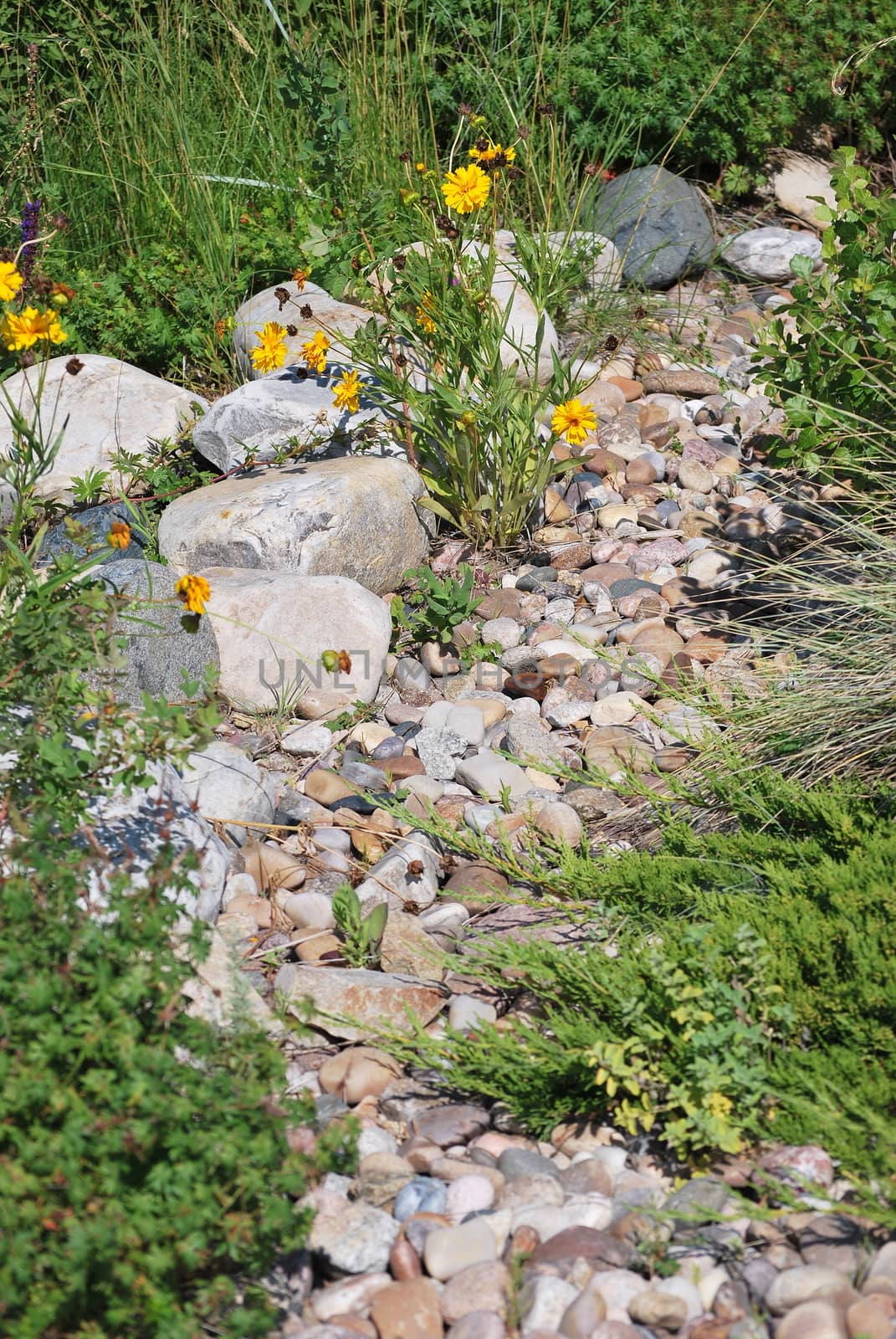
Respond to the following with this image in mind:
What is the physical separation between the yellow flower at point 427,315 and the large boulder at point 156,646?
4.04ft

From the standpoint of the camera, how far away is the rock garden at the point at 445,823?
189cm

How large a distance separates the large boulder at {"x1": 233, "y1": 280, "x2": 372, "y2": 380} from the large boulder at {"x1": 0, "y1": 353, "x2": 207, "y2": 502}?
29cm

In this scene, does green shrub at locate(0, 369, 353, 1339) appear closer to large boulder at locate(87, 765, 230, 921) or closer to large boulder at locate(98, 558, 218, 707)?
large boulder at locate(87, 765, 230, 921)

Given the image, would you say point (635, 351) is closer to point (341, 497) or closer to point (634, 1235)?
point (341, 497)

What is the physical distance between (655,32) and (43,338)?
174 inches

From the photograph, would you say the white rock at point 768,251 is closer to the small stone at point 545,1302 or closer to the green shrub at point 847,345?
the green shrub at point 847,345

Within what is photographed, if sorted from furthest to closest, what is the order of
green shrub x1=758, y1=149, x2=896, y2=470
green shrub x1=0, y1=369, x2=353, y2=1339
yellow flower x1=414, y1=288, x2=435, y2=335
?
yellow flower x1=414, y1=288, x2=435, y2=335 → green shrub x1=758, y1=149, x2=896, y2=470 → green shrub x1=0, y1=369, x2=353, y2=1339

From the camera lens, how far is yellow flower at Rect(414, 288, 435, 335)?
13.1ft

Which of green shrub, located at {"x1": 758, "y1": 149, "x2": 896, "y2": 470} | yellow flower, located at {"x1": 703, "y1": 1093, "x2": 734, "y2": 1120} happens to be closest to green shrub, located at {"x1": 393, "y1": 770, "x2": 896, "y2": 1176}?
yellow flower, located at {"x1": 703, "y1": 1093, "x2": 734, "y2": 1120}

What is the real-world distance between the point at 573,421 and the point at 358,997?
196 cm

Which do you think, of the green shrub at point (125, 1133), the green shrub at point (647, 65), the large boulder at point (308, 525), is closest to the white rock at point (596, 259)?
the green shrub at point (647, 65)

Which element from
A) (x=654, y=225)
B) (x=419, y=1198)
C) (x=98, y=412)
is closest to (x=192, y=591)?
(x=419, y=1198)

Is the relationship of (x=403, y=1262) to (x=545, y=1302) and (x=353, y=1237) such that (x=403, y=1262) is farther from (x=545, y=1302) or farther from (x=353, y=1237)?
(x=545, y=1302)

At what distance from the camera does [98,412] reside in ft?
14.9
